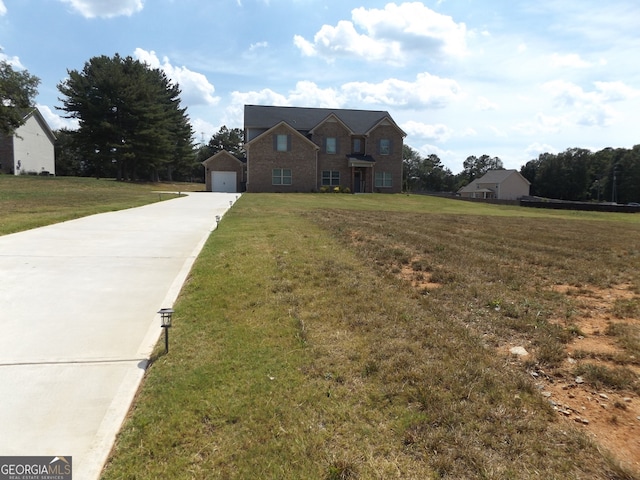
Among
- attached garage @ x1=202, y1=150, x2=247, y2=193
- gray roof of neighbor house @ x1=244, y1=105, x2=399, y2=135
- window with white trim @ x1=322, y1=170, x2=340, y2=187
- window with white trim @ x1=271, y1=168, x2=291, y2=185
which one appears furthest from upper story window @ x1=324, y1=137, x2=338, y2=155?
attached garage @ x1=202, y1=150, x2=247, y2=193

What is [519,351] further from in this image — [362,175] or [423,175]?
[423,175]

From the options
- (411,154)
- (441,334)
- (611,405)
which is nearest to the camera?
(611,405)

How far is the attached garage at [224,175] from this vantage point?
40406 millimetres

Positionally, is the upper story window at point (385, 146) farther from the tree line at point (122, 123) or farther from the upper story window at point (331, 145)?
the tree line at point (122, 123)

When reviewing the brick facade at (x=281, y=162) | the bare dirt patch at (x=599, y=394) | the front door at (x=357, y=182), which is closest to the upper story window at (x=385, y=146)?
the front door at (x=357, y=182)

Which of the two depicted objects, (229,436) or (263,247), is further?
(263,247)

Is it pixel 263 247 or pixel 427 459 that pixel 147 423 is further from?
pixel 263 247

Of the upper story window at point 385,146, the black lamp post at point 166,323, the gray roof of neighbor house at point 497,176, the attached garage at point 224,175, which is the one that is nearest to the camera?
the black lamp post at point 166,323

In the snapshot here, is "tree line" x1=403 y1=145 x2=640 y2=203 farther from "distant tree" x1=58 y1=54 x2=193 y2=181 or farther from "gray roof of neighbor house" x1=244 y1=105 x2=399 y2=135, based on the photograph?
"distant tree" x1=58 y1=54 x2=193 y2=181

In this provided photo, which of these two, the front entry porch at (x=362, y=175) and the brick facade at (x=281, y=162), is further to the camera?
the front entry porch at (x=362, y=175)

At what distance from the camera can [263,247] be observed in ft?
29.0

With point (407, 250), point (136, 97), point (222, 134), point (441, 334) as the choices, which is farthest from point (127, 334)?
point (222, 134)

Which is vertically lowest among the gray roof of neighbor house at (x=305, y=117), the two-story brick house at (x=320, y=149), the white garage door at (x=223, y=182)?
the white garage door at (x=223, y=182)

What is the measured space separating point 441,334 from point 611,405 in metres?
1.53
